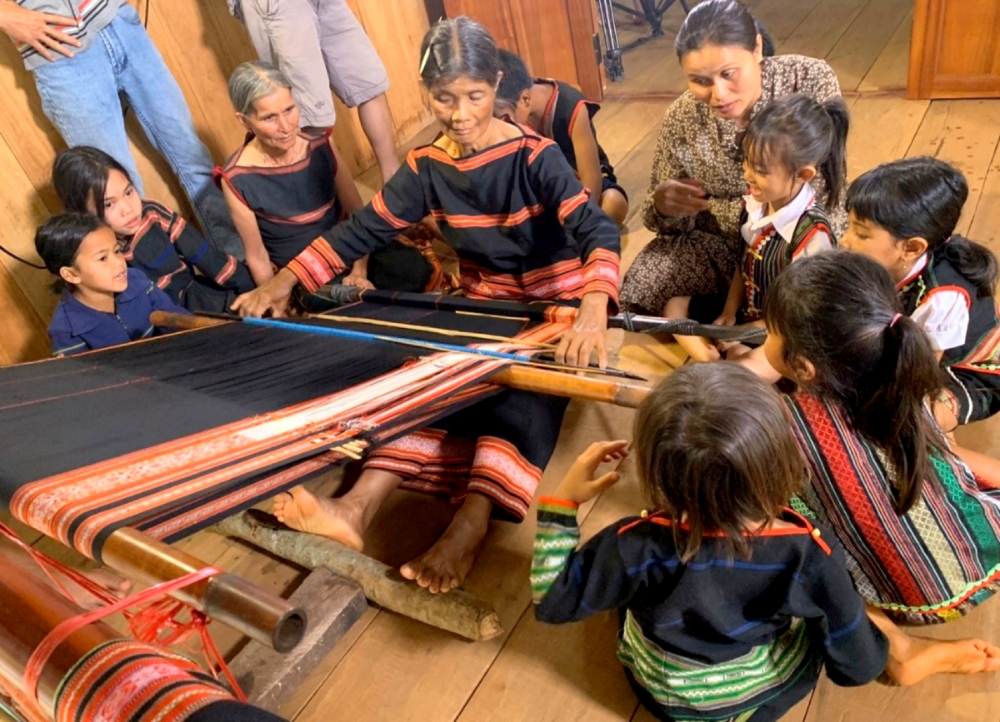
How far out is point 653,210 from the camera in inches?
72.8

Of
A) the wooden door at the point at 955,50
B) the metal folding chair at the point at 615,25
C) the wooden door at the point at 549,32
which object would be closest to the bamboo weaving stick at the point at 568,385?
the wooden door at the point at 955,50

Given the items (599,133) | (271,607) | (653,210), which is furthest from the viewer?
(599,133)

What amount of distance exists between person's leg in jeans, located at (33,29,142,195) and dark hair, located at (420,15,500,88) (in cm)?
115

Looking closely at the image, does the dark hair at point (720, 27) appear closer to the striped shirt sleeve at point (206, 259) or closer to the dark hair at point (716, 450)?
the dark hair at point (716, 450)

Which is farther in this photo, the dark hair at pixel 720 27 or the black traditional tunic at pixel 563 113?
the black traditional tunic at pixel 563 113

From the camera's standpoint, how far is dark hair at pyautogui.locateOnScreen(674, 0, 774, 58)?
4.83 feet

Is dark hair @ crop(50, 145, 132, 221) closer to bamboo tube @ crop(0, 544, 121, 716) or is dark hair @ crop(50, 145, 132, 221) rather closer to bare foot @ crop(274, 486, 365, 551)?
bare foot @ crop(274, 486, 365, 551)

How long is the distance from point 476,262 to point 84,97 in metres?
1.19

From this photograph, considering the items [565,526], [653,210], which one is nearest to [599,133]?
[653,210]

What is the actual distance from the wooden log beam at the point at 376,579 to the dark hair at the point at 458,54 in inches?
35.1

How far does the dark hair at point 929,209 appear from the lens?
46.9 inches

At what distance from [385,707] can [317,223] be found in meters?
1.36

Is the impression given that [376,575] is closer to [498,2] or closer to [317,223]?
[317,223]

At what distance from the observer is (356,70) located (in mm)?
2473
